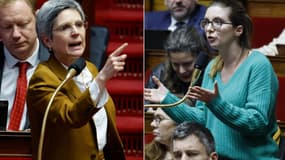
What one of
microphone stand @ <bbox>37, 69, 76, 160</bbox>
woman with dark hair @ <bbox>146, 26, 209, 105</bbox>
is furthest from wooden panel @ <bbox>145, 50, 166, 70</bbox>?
microphone stand @ <bbox>37, 69, 76, 160</bbox>

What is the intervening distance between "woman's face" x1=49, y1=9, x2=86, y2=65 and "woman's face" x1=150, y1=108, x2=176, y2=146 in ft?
1.39

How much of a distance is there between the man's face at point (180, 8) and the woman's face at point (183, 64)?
172 millimetres

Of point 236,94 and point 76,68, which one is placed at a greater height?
point 76,68

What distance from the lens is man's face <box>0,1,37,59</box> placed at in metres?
4.21

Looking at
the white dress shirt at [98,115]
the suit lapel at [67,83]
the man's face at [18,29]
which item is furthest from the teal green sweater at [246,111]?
the man's face at [18,29]

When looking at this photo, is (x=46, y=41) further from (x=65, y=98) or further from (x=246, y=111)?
(x=246, y=111)

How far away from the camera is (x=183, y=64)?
4203mm

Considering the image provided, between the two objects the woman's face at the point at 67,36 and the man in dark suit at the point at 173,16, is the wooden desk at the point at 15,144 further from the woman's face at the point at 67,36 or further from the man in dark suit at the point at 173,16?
the man in dark suit at the point at 173,16

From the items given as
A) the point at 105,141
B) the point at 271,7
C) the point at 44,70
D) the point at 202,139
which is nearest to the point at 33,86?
the point at 44,70

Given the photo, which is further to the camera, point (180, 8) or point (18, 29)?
point (180, 8)

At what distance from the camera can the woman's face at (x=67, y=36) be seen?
3977mm

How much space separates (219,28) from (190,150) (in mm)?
490

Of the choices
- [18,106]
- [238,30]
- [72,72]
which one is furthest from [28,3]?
[238,30]

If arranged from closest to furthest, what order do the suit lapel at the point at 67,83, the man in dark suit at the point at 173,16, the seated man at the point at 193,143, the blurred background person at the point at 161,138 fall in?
the suit lapel at the point at 67,83
the seated man at the point at 193,143
the blurred background person at the point at 161,138
the man in dark suit at the point at 173,16
